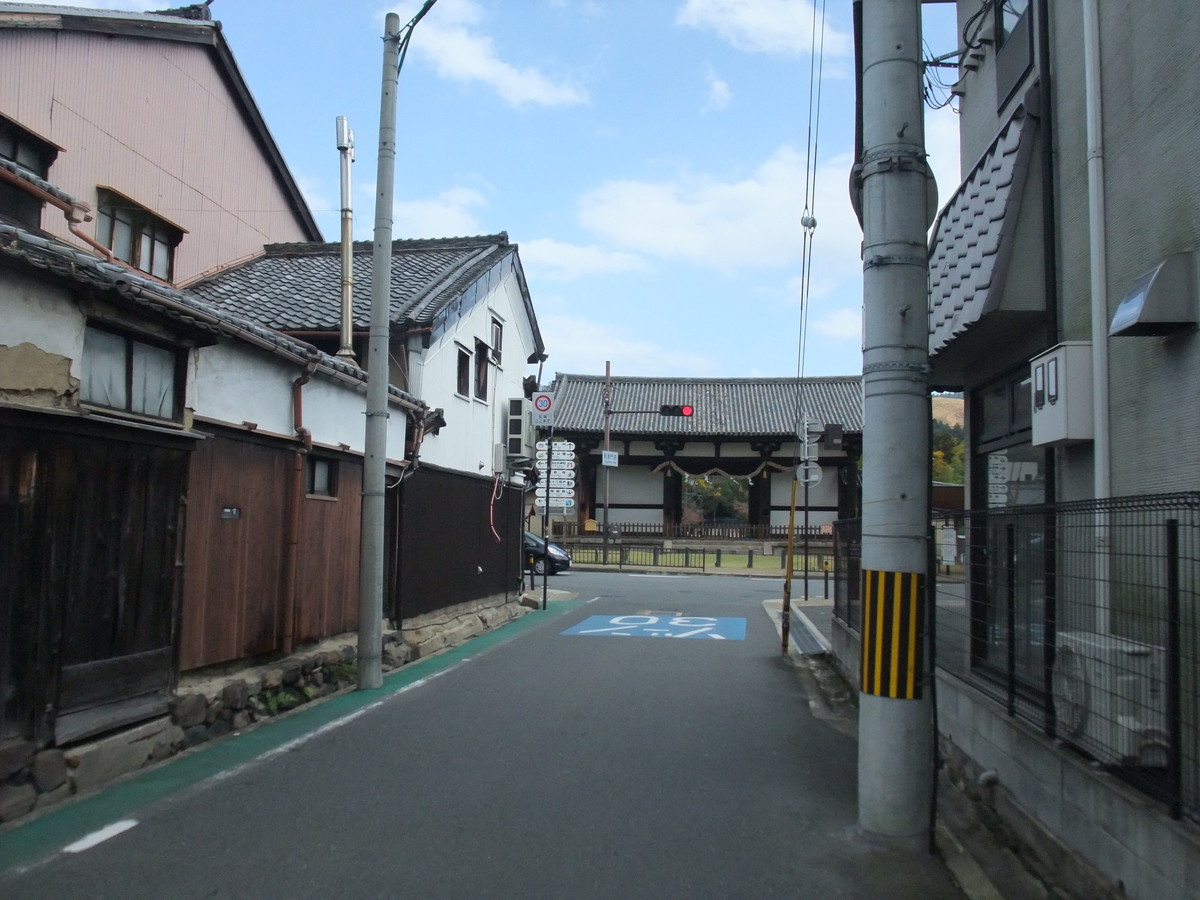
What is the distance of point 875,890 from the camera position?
4.62 metres

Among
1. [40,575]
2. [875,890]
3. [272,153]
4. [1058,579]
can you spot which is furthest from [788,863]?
[272,153]

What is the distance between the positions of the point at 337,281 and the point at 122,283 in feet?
36.4

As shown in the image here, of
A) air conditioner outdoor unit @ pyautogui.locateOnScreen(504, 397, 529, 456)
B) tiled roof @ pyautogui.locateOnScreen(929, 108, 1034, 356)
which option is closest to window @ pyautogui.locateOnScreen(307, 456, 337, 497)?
tiled roof @ pyautogui.locateOnScreen(929, 108, 1034, 356)

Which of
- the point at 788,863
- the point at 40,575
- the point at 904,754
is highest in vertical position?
the point at 40,575

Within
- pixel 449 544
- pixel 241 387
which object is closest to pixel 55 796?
pixel 241 387

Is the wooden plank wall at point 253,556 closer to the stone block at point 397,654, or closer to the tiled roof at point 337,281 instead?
Result: the stone block at point 397,654

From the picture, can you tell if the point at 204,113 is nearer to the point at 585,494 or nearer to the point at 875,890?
the point at 875,890

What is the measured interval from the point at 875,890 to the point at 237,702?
5866 mm

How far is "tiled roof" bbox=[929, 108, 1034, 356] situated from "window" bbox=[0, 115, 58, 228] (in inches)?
396

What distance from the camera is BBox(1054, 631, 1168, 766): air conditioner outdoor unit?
A: 451 centimetres

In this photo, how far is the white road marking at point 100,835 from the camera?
512cm

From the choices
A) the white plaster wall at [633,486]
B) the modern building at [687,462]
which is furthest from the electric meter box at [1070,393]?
the white plaster wall at [633,486]

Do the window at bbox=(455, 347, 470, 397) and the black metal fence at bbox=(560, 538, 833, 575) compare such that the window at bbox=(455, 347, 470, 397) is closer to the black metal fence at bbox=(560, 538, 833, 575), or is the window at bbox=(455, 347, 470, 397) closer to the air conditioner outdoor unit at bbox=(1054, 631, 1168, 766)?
the air conditioner outdoor unit at bbox=(1054, 631, 1168, 766)

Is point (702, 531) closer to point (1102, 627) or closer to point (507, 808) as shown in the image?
point (507, 808)
